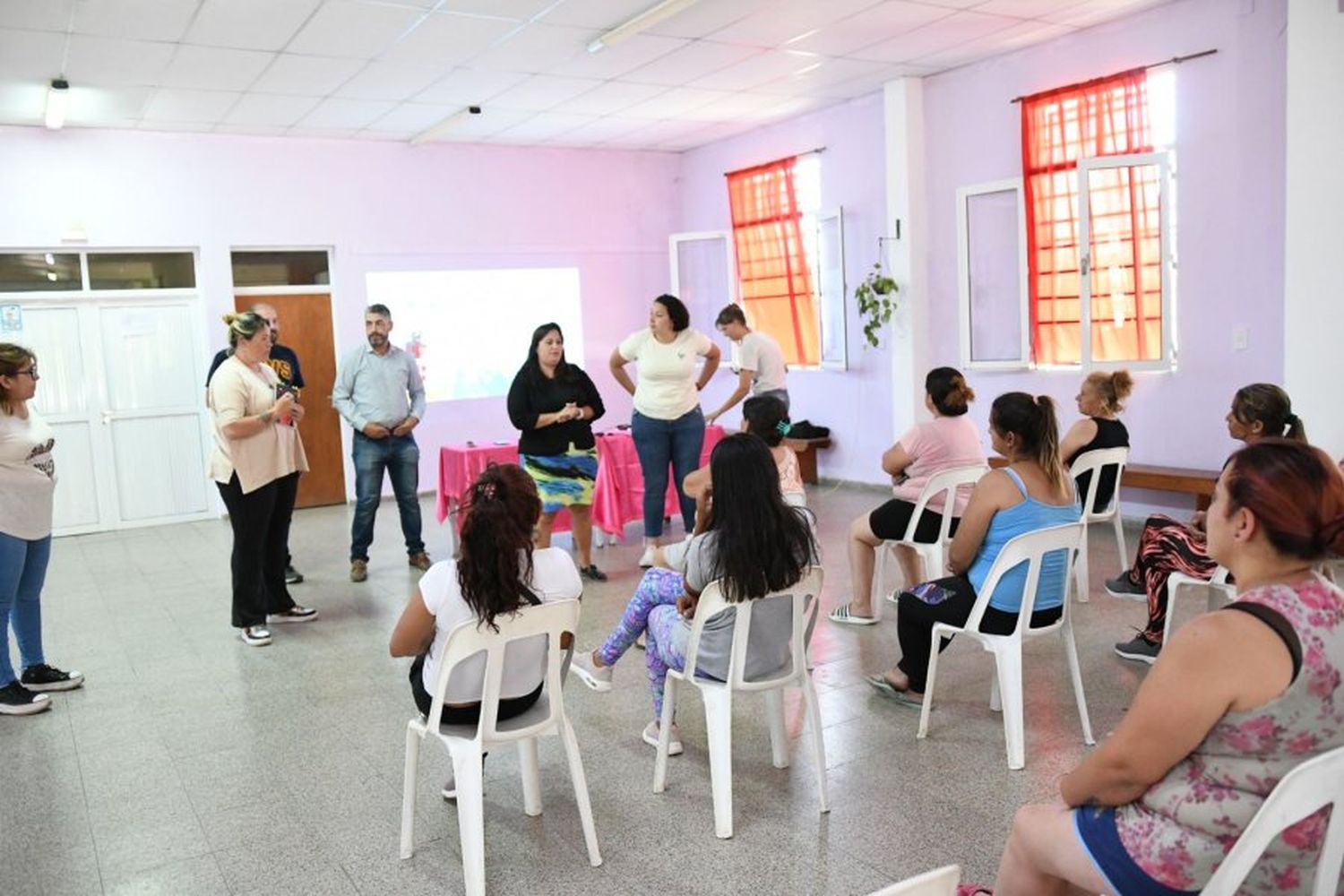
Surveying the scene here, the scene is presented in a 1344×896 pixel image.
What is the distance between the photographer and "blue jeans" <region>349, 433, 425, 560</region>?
600cm

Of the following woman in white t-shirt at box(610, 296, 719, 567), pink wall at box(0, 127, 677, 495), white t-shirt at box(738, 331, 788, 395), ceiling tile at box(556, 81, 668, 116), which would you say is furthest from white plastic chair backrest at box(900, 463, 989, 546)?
Result: pink wall at box(0, 127, 677, 495)

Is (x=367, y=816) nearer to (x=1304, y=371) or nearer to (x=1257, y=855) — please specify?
(x=1257, y=855)

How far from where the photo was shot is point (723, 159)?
32.3 feet

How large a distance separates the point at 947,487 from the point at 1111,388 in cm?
124

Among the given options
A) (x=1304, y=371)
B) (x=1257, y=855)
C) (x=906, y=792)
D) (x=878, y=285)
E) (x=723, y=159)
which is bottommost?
(x=906, y=792)

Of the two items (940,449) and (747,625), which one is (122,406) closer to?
(940,449)

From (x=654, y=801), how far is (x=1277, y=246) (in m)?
4.78

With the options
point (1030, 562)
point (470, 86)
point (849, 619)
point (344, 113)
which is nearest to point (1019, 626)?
point (1030, 562)

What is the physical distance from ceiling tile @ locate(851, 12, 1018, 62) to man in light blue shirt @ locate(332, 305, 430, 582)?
3482 millimetres

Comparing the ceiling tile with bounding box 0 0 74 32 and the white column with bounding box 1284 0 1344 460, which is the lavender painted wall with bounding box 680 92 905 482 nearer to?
the white column with bounding box 1284 0 1344 460

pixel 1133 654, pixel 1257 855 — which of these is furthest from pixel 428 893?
pixel 1133 654

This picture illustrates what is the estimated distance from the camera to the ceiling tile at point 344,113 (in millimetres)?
7562

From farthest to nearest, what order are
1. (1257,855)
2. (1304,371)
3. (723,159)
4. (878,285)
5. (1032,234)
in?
(723,159) < (878,285) < (1032,234) < (1304,371) < (1257,855)

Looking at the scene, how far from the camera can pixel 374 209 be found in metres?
9.09
